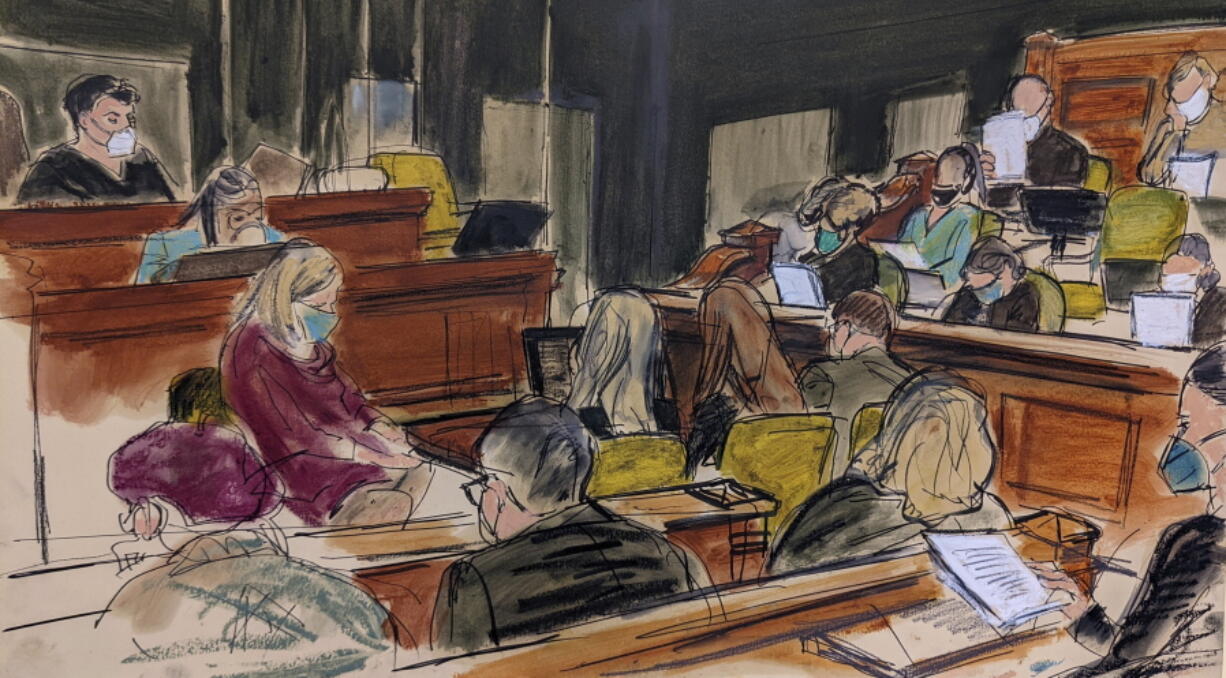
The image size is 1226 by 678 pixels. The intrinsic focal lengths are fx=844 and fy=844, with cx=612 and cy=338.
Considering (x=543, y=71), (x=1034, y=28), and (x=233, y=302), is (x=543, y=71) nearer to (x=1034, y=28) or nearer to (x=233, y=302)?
(x=233, y=302)

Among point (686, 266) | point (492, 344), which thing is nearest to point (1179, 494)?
point (686, 266)

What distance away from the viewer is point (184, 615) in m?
1.77

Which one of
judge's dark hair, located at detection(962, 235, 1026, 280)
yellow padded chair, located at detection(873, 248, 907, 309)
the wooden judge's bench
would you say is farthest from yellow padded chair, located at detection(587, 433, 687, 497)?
judge's dark hair, located at detection(962, 235, 1026, 280)

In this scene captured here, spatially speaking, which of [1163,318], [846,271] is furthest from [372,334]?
[1163,318]

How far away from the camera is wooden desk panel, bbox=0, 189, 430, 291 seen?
5.37 ft

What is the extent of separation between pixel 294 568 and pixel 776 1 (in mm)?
1679

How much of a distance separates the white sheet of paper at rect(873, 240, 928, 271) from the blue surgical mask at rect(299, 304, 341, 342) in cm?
129

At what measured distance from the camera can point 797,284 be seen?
2.06 meters

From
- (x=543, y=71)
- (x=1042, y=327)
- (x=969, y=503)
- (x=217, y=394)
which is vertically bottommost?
(x=969, y=503)

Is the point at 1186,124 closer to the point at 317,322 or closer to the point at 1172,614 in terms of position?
the point at 1172,614

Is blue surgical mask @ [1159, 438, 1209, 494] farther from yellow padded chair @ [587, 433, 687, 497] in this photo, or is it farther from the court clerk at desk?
the court clerk at desk

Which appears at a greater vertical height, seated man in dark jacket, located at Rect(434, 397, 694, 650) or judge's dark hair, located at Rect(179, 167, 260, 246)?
judge's dark hair, located at Rect(179, 167, 260, 246)

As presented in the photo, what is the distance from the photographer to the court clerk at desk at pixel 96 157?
5.34ft

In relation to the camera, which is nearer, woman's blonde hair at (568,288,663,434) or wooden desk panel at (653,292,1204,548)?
woman's blonde hair at (568,288,663,434)
